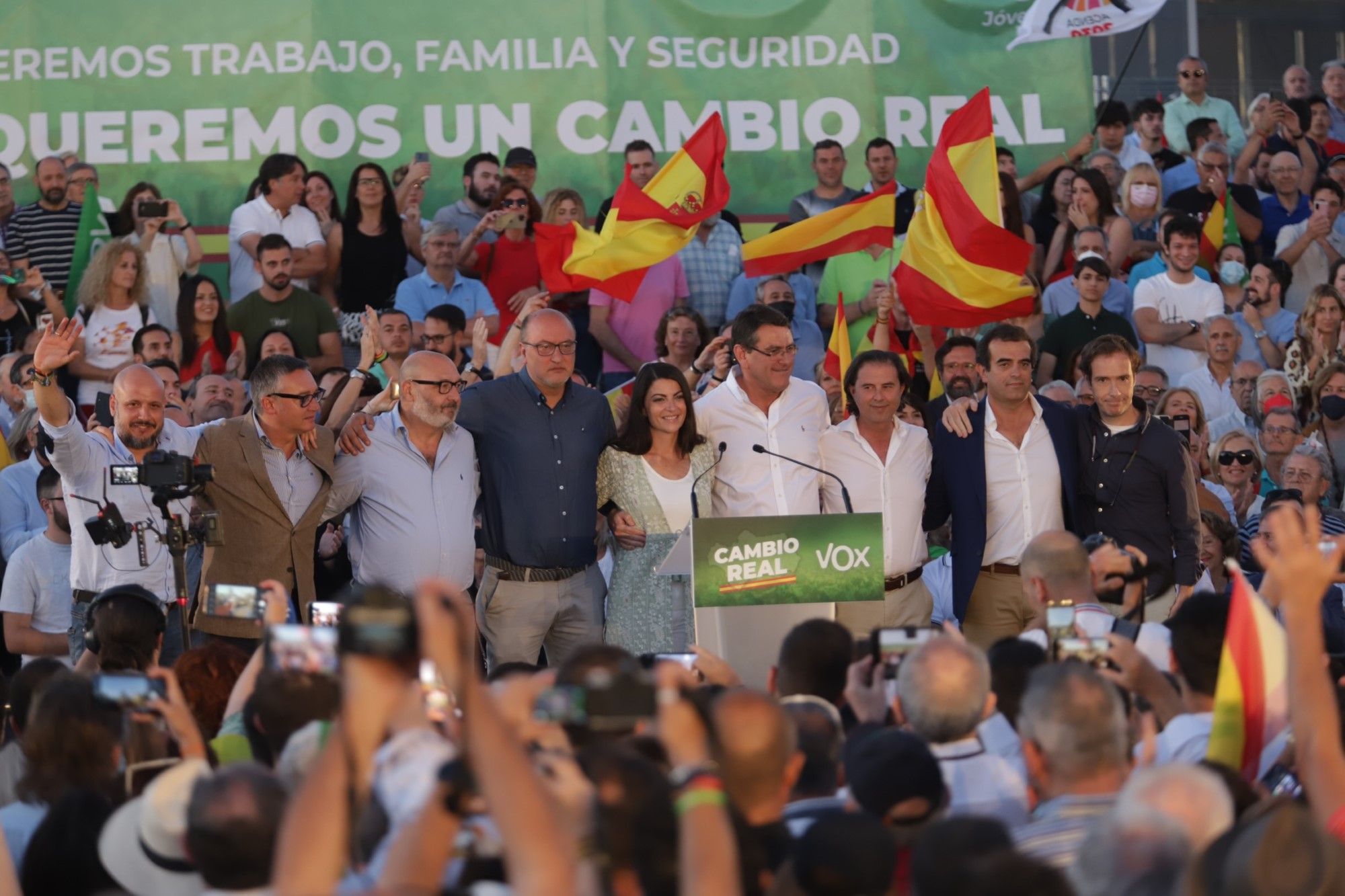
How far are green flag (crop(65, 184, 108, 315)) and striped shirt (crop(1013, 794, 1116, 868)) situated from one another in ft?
27.2

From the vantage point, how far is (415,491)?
280 inches

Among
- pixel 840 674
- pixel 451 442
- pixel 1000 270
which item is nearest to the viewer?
pixel 840 674

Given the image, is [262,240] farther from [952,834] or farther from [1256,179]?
[952,834]

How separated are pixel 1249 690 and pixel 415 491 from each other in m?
3.76

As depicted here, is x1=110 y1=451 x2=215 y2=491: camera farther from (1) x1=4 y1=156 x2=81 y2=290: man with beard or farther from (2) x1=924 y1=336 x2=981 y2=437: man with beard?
(1) x1=4 y1=156 x2=81 y2=290: man with beard

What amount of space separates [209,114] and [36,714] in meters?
8.06

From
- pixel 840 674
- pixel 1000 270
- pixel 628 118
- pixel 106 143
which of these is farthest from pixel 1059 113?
pixel 840 674

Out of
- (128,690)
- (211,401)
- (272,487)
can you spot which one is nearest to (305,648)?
(128,690)

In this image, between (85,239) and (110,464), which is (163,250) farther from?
(110,464)

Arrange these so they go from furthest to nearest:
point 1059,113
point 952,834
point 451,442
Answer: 1. point 1059,113
2. point 451,442
3. point 952,834

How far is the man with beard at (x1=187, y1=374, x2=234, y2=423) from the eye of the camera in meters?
9.12

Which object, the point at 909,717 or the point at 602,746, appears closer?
the point at 602,746

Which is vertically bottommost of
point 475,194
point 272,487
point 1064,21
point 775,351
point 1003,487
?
point 1003,487

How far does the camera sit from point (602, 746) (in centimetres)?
328
